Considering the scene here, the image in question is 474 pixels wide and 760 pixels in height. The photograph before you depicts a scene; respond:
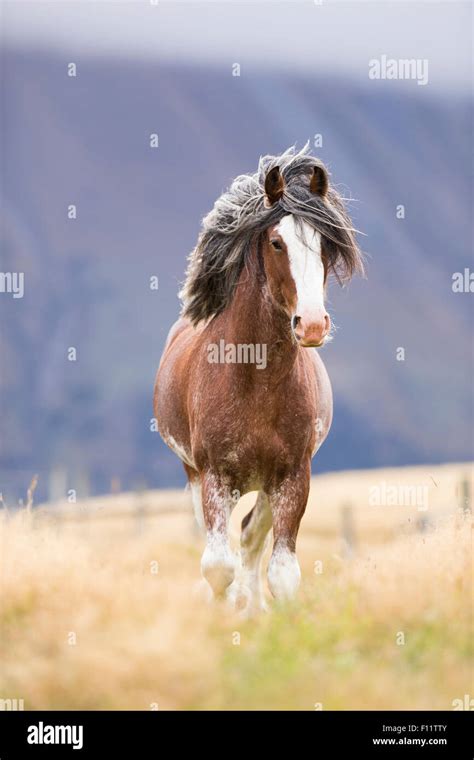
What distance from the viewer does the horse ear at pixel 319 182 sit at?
24.3 ft

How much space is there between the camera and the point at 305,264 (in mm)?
6887

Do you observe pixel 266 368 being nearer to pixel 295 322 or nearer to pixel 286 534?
pixel 295 322

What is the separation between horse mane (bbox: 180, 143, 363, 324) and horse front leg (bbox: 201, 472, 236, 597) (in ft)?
4.58

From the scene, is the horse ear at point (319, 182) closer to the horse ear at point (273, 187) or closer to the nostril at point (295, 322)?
the horse ear at point (273, 187)

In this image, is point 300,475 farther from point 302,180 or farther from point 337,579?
point 302,180

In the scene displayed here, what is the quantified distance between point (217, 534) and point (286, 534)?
0.48m

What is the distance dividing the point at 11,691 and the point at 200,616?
132 centimetres
